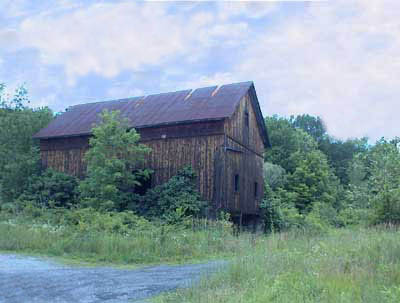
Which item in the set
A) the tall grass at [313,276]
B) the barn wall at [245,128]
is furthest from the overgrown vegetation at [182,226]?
the barn wall at [245,128]

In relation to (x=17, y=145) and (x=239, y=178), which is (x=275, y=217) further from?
(x=17, y=145)

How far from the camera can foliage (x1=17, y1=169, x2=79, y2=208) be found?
2819 cm

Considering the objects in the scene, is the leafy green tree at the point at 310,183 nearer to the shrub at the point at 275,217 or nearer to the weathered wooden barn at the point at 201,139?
the shrub at the point at 275,217

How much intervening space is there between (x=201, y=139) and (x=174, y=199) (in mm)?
3504

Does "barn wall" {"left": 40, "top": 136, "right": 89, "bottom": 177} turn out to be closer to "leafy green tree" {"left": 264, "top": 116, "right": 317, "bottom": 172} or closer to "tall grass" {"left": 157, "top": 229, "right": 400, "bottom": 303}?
"tall grass" {"left": 157, "top": 229, "right": 400, "bottom": 303}

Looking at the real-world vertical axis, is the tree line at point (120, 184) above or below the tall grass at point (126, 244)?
above

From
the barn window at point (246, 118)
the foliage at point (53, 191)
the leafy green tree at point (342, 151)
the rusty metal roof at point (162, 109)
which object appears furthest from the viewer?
the leafy green tree at point (342, 151)

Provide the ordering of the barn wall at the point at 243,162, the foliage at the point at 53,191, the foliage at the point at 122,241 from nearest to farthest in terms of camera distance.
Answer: the foliage at the point at 122,241 → the barn wall at the point at 243,162 → the foliage at the point at 53,191

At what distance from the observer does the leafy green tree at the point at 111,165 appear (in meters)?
24.5

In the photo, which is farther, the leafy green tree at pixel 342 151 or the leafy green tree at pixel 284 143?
the leafy green tree at pixel 342 151

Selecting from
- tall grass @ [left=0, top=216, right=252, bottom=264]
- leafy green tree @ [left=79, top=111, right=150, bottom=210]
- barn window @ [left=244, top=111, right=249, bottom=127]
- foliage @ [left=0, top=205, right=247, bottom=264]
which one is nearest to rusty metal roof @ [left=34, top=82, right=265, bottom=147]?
barn window @ [left=244, top=111, right=249, bottom=127]

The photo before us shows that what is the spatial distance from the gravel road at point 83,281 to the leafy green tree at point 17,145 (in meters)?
17.4

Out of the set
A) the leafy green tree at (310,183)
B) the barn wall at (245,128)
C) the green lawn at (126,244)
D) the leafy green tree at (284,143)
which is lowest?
the green lawn at (126,244)

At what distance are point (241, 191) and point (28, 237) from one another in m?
13.0
